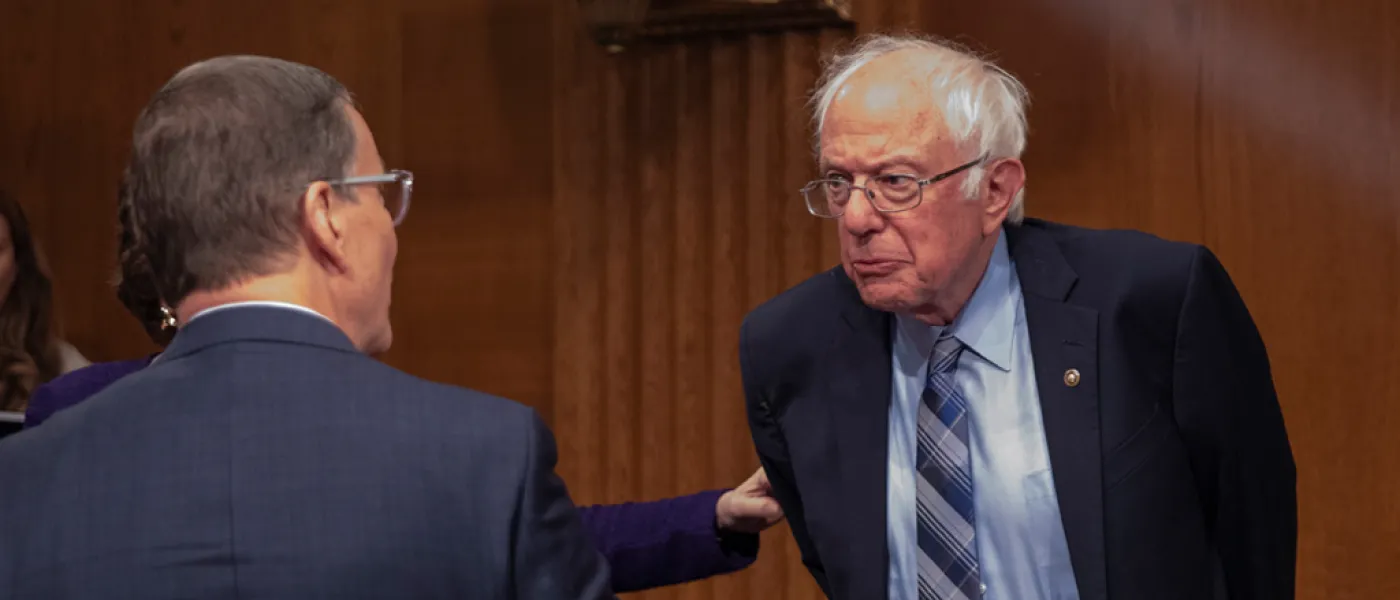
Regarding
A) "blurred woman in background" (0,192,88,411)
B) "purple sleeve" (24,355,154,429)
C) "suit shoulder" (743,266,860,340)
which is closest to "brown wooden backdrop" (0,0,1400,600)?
"blurred woman in background" (0,192,88,411)

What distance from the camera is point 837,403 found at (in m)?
2.13

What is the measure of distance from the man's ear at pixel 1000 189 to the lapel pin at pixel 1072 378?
240 mm

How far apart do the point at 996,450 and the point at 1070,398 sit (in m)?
0.12

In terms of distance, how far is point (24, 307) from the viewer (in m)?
3.33

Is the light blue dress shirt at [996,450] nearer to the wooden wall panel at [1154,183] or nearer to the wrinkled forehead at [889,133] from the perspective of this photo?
the wrinkled forehead at [889,133]

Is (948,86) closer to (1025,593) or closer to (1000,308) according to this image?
(1000,308)

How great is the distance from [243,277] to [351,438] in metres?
0.21

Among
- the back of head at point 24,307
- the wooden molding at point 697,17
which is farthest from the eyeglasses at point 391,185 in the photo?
the back of head at point 24,307

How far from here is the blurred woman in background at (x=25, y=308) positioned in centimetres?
329

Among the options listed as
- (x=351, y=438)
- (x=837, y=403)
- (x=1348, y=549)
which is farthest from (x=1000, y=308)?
(x=351, y=438)

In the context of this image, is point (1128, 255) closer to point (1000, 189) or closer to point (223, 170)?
point (1000, 189)

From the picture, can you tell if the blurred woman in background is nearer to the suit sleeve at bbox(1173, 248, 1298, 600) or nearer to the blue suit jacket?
the blue suit jacket

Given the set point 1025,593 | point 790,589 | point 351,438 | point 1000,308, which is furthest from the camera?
point 790,589

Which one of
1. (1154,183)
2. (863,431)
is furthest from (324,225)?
(1154,183)
